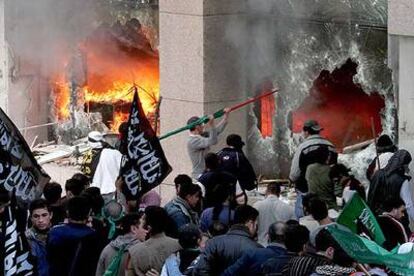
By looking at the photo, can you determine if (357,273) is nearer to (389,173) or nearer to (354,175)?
(389,173)

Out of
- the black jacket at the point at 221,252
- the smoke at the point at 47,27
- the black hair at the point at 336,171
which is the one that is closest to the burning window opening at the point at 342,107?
the black hair at the point at 336,171

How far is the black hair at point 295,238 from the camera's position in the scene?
14164 millimetres

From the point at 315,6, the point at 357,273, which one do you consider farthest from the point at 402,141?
the point at 357,273

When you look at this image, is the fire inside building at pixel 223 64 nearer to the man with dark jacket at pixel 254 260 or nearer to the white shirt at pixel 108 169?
the white shirt at pixel 108 169

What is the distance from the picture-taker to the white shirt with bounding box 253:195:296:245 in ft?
55.8

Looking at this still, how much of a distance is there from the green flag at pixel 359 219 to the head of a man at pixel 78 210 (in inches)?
87.0

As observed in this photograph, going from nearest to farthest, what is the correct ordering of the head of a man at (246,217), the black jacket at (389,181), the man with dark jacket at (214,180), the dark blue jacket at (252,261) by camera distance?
the dark blue jacket at (252,261) < the head of a man at (246,217) < the man with dark jacket at (214,180) < the black jacket at (389,181)

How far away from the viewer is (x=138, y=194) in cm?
1716

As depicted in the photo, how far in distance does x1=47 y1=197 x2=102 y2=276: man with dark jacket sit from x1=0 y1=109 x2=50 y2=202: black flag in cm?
101

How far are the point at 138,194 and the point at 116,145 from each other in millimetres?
2896

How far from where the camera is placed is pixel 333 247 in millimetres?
→ 13938

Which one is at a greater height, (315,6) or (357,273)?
(315,6)

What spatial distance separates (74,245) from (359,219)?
8.03ft

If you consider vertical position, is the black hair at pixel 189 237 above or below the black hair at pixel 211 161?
below
